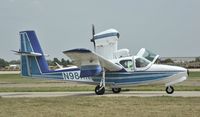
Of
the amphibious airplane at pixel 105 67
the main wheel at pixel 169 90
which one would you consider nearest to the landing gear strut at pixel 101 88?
the amphibious airplane at pixel 105 67

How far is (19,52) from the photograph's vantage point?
80.0 feet

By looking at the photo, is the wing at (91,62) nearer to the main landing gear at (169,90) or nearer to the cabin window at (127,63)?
the cabin window at (127,63)

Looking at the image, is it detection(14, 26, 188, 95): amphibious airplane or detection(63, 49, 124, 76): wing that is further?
detection(14, 26, 188, 95): amphibious airplane

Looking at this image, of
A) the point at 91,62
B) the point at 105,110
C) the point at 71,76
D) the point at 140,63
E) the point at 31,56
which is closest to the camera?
the point at 105,110

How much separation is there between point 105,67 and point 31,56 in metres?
4.87

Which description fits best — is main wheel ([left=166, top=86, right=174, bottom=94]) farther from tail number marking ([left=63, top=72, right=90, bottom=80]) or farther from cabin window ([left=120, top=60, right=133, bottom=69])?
tail number marking ([left=63, top=72, right=90, bottom=80])

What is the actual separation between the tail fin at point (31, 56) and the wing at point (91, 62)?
3.44 meters

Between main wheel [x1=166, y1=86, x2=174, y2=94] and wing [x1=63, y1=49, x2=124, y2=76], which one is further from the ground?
wing [x1=63, y1=49, x2=124, y2=76]

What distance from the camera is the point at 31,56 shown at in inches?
982

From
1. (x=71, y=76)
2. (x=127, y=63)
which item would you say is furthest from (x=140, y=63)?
(x=71, y=76)

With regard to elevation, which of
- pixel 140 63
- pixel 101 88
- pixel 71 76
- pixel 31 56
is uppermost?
pixel 31 56

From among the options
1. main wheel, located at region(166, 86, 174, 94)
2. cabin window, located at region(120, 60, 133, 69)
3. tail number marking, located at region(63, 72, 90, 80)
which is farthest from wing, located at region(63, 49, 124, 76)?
main wheel, located at region(166, 86, 174, 94)

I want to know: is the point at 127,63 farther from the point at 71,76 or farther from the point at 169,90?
the point at 71,76

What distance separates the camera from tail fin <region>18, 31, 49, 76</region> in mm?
24641
